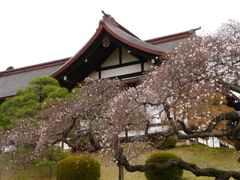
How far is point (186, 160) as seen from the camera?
38.3ft

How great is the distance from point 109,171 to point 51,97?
11.9ft

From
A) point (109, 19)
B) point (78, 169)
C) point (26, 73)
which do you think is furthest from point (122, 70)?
point (26, 73)

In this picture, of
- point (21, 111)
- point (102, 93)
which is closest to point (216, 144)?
point (102, 93)

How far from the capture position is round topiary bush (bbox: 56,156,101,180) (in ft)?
31.3

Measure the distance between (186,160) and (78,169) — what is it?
452 centimetres

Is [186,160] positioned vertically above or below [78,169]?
below

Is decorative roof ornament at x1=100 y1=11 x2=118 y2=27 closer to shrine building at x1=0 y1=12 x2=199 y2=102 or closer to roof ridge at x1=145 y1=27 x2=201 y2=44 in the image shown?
shrine building at x1=0 y1=12 x2=199 y2=102

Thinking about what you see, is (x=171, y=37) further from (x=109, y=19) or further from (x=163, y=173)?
(x=163, y=173)

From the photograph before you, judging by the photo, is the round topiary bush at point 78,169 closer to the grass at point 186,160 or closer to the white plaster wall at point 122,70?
the grass at point 186,160

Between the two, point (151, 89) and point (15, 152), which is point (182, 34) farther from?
point (15, 152)

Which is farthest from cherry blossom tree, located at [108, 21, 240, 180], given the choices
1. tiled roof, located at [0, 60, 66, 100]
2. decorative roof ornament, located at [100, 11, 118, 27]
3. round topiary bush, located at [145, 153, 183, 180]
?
tiled roof, located at [0, 60, 66, 100]

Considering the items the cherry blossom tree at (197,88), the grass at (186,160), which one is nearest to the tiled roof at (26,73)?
the grass at (186,160)

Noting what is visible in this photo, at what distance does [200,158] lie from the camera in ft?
39.9

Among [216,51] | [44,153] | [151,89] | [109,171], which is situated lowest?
[109,171]
